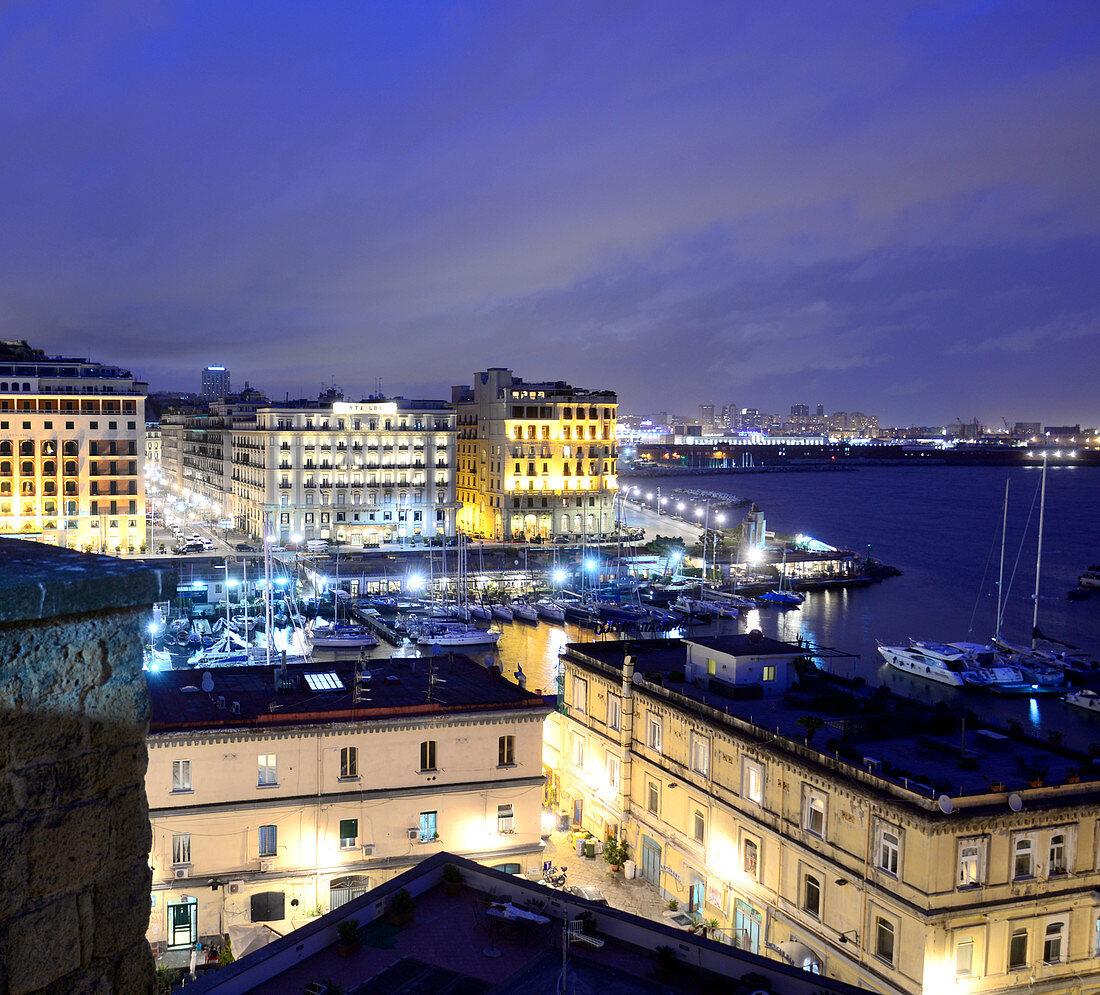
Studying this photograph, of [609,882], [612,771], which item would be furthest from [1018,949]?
[612,771]

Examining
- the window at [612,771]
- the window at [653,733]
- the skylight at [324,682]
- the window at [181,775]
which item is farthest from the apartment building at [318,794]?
the window at [612,771]

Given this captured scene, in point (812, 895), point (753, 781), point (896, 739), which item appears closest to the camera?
point (812, 895)

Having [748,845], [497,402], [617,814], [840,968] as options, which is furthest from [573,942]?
[497,402]

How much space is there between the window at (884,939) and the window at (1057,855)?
285 centimetres

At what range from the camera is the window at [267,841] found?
1967 cm

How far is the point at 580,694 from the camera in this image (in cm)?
2745

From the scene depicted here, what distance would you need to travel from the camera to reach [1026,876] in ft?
55.9

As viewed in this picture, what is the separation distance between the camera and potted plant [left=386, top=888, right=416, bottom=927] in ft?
44.5

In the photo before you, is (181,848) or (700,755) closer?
(181,848)

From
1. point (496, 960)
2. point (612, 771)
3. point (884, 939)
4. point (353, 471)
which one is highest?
point (353, 471)

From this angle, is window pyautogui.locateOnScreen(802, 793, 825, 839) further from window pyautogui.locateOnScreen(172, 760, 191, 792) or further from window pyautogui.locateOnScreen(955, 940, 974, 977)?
window pyautogui.locateOnScreen(172, 760, 191, 792)

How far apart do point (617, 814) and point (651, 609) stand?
3438 cm

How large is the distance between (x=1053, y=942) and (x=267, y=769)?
46.6 ft

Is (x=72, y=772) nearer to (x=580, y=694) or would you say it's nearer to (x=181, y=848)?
(x=181, y=848)
